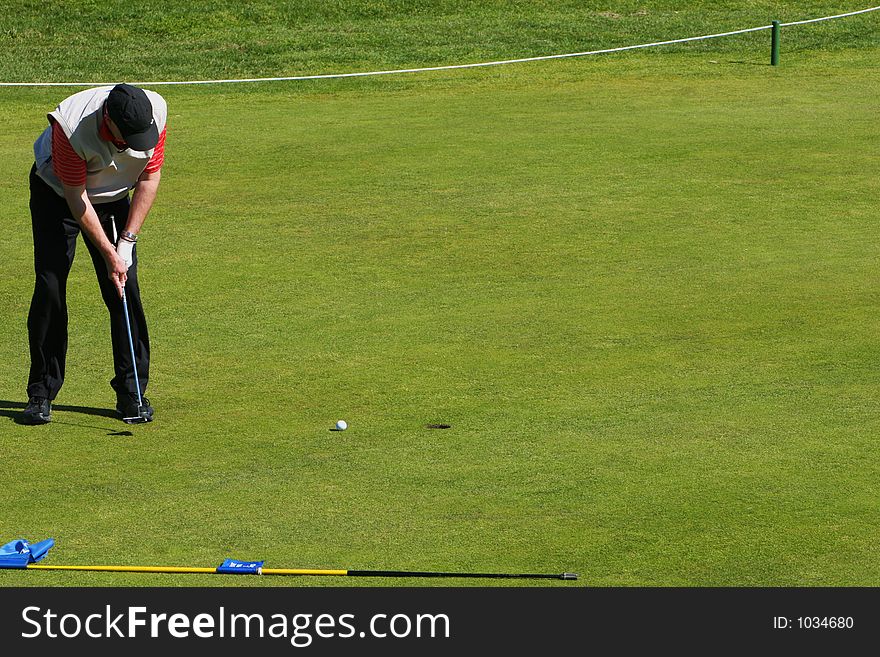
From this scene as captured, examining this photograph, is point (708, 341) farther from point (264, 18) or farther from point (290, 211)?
point (264, 18)

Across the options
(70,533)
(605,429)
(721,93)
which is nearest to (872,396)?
(605,429)

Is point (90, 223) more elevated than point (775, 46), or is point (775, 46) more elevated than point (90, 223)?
point (90, 223)

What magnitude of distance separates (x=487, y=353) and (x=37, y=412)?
282 centimetres

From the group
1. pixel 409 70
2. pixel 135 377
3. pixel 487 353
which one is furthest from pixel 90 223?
pixel 409 70

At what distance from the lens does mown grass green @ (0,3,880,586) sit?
637cm

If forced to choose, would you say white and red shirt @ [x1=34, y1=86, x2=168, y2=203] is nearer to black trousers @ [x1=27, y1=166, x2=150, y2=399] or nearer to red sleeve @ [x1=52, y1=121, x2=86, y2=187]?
red sleeve @ [x1=52, y1=121, x2=86, y2=187]

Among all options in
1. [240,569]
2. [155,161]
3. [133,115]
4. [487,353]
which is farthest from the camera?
[487,353]

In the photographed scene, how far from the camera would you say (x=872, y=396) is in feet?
27.1

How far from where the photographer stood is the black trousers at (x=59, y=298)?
8.02 meters

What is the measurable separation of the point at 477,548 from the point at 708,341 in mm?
3758

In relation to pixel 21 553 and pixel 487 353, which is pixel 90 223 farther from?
pixel 487 353

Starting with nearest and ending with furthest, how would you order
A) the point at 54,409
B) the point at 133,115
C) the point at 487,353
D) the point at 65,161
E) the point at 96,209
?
the point at 133,115 < the point at 65,161 < the point at 96,209 < the point at 54,409 < the point at 487,353

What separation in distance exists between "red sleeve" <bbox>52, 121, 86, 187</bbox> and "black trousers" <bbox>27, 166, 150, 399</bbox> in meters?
0.45

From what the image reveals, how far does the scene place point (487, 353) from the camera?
9.30 metres
